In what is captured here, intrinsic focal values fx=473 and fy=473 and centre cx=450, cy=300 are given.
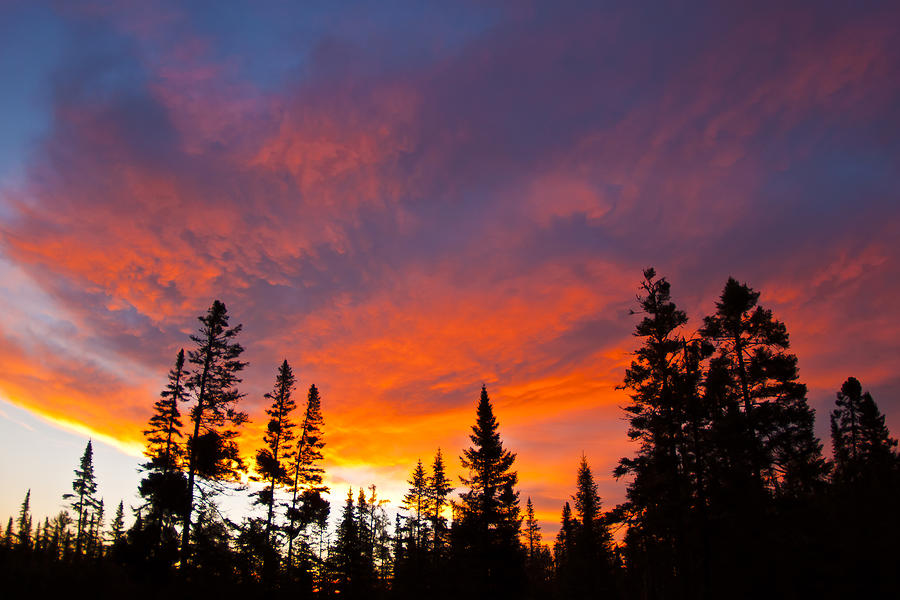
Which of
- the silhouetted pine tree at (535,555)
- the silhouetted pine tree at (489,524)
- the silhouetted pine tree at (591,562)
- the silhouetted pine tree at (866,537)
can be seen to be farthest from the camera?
the silhouetted pine tree at (535,555)

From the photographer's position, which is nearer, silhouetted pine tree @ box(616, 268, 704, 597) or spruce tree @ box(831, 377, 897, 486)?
silhouetted pine tree @ box(616, 268, 704, 597)

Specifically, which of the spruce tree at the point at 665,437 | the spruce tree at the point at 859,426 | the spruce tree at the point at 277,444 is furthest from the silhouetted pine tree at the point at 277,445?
the spruce tree at the point at 859,426

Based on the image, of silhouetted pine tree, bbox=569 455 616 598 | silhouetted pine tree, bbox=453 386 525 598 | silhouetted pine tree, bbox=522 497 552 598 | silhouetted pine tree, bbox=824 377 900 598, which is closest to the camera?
silhouetted pine tree, bbox=824 377 900 598

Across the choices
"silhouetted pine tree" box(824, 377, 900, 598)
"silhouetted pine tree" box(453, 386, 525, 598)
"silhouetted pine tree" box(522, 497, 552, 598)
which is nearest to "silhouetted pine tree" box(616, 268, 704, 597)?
"silhouetted pine tree" box(824, 377, 900, 598)

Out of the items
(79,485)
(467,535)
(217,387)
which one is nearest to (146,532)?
(217,387)

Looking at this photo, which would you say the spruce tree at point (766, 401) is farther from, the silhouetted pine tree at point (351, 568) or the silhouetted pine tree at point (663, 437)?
the silhouetted pine tree at point (351, 568)

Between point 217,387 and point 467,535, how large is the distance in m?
20.4

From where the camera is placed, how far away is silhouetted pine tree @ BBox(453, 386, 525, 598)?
110ft

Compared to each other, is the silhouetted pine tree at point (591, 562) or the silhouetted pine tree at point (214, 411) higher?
the silhouetted pine tree at point (214, 411)

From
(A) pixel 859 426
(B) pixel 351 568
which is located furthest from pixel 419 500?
(A) pixel 859 426

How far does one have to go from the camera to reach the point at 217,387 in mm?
28703

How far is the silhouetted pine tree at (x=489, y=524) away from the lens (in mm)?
33406

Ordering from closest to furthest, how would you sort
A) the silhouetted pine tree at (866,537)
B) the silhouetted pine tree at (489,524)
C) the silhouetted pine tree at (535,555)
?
the silhouetted pine tree at (866,537) → the silhouetted pine tree at (489,524) → the silhouetted pine tree at (535,555)

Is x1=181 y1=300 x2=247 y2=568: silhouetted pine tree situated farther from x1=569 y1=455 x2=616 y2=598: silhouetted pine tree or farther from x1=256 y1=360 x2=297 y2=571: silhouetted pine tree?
x1=569 y1=455 x2=616 y2=598: silhouetted pine tree
